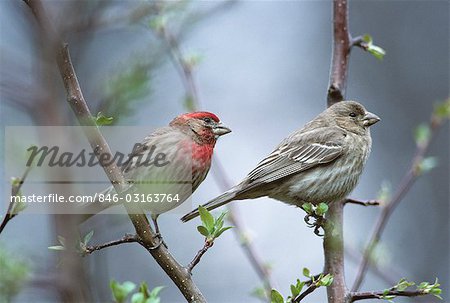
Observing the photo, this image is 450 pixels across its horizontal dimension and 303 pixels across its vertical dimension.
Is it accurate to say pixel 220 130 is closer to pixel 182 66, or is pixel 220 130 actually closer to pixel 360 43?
pixel 182 66

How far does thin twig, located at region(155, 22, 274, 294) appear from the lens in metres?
4.19

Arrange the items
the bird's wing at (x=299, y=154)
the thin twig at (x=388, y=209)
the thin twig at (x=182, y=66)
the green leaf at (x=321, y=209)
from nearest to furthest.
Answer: the green leaf at (x=321, y=209) < the thin twig at (x=388, y=209) < the thin twig at (x=182, y=66) < the bird's wing at (x=299, y=154)

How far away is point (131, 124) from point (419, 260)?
952cm

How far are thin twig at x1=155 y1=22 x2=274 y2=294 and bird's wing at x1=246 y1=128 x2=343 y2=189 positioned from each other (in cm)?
27

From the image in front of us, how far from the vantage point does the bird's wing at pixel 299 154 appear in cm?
510

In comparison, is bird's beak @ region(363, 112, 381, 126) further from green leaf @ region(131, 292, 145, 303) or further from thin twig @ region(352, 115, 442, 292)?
green leaf @ region(131, 292, 145, 303)

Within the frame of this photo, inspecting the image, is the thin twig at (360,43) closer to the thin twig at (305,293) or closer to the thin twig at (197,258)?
the thin twig at (305,293)

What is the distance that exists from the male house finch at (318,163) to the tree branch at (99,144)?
1.77 m

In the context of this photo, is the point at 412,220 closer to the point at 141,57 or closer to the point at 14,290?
the point at 141,57

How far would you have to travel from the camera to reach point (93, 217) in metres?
3.54

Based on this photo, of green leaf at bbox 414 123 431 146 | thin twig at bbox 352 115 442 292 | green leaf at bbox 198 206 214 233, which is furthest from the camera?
green leaf at bbox 414 123 431 146

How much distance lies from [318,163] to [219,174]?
31.9 inches

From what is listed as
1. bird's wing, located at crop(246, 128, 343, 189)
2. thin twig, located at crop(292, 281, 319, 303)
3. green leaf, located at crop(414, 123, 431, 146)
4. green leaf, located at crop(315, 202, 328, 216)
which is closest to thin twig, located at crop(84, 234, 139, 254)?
thin twig, located at crop(292, 281, 319, 303)

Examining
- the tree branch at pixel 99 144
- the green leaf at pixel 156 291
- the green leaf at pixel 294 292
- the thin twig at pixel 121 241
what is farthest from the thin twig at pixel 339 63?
the green leaf at pixel 156 291
